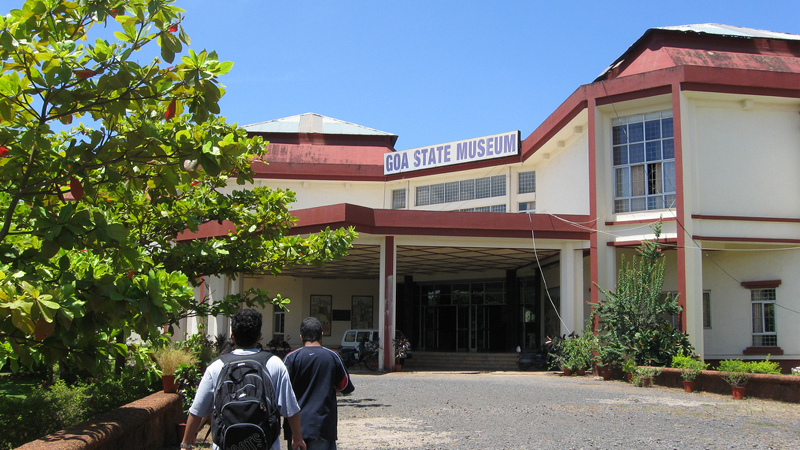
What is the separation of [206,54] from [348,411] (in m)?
7.48

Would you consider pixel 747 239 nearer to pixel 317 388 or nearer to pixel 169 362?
pixel 169 362

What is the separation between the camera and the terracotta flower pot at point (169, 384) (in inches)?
315

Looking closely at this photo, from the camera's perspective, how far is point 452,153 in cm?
2523

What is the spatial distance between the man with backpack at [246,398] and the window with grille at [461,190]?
70.4ft

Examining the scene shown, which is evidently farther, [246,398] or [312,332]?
[312,332]

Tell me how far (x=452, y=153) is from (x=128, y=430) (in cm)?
2033

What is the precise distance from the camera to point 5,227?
3883mm

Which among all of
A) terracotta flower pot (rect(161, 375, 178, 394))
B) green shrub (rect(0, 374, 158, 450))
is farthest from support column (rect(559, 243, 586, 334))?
green shrub (rect(0, 374, 158, 450))

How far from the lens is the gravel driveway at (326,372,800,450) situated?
26.1ft

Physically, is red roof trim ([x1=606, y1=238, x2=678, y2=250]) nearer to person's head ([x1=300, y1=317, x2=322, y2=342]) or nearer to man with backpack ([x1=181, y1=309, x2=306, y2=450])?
person's head ([x1=300, y1=317, x2=322, y2=342])

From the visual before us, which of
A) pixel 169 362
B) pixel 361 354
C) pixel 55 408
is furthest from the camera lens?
pixel 361 354

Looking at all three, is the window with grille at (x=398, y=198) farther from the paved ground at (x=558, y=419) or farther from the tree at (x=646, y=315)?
the paved ground at (x=558, y=419)

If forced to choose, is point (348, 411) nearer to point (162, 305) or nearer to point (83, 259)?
point (83, 259)

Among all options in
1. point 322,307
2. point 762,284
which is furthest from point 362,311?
point 762,284
